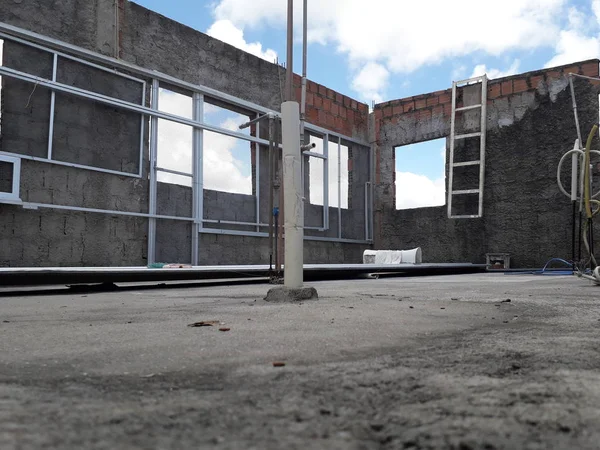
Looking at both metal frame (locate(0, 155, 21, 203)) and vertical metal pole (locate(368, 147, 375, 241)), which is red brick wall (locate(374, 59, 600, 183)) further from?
metal frame (locate(0, 155, 21, 203))

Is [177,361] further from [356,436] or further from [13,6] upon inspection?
[13,6]

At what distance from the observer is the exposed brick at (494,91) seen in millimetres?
8102

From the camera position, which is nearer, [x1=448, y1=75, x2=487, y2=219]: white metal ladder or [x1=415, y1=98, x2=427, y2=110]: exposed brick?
[x1=448, y1=75, x2=487, y2=219]: white metal ladder

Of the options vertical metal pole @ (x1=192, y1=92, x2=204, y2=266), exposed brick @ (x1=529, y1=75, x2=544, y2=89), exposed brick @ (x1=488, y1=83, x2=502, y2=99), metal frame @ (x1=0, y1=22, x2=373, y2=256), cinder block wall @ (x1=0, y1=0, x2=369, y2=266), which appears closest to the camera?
cinder block wall @ (x1=0, y1=0, x2=369, y2=266)

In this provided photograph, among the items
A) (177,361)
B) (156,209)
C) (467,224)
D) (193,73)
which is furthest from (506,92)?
(177,361)

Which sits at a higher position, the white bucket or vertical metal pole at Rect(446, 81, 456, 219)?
vertical metal pole at Rect(446, 81, 456, 219)

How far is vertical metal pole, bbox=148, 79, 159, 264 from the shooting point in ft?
18.8

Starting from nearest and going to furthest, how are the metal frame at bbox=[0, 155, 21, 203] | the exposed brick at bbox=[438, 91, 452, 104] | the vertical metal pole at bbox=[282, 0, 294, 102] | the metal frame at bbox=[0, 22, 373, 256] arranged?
Answer: the vertical metal pole at bbox=[282, 0, 294, 102] < the metal frame at bbox=[0, 155, 21, 203] < the metal frame at bbox=[0, 22, 373, 256] < the exposed brick at bbox=[438, 91, 452, 104]

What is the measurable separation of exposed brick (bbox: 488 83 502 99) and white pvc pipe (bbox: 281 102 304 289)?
699cm

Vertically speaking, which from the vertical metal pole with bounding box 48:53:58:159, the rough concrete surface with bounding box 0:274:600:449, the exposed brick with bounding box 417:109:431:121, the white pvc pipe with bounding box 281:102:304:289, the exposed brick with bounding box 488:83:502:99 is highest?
the exposed brick with bounding box 488:83:502:99

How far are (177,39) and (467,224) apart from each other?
17.8 feet

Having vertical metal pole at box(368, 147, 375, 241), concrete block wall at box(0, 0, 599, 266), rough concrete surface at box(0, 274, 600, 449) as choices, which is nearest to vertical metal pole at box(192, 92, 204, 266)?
concrete block wall at box(0, 0, 599, 266)

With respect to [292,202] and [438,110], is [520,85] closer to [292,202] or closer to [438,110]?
[438,110]

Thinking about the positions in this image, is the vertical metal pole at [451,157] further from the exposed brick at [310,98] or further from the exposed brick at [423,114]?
the exposed brick at [310,98]
